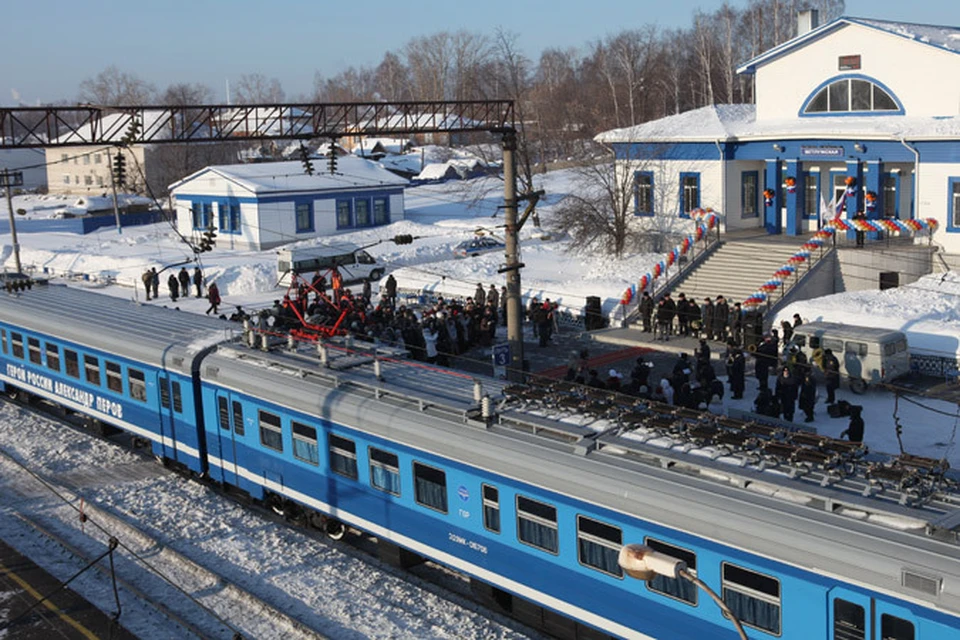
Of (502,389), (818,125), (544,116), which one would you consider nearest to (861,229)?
(818,125)

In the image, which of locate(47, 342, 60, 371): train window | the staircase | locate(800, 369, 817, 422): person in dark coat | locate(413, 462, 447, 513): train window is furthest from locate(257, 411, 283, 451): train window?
the staircase

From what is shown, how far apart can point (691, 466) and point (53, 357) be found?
16223mm

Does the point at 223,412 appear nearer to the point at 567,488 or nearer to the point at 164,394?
the point at 164,394

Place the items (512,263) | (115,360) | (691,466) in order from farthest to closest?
(115,360) < (512,263) < (691,466)

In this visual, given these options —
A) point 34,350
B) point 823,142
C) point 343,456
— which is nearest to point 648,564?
point 343,456

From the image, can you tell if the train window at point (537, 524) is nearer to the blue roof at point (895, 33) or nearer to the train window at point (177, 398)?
the train window at point (177, 398)

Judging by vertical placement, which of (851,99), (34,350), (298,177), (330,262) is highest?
(851,99)

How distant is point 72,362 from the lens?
2191 cm

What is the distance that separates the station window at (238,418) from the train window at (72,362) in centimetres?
616

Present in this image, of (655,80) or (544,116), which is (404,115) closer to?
(655,80)

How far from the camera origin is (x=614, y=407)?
42.7 ft

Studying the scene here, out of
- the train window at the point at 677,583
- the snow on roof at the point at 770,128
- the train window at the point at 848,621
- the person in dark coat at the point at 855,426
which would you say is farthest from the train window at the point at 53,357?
the snow on roof at the point at 770,128

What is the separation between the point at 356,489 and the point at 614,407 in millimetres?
4094

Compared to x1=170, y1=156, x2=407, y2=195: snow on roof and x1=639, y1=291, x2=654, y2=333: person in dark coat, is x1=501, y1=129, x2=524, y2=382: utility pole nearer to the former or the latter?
x1=639, y1=291, x2=654, y2=333: person in dark coat
